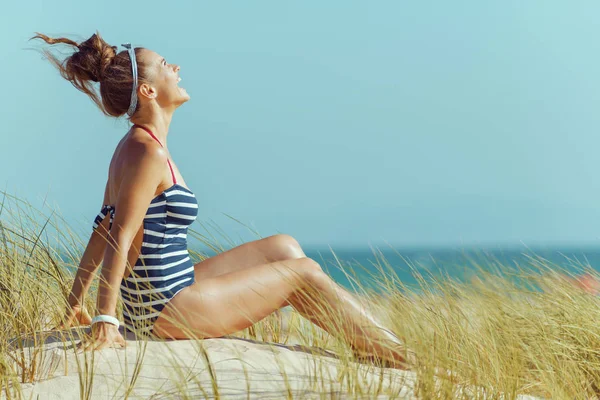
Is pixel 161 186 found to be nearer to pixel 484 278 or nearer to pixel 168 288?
pixel 168 288

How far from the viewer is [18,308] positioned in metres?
2.85

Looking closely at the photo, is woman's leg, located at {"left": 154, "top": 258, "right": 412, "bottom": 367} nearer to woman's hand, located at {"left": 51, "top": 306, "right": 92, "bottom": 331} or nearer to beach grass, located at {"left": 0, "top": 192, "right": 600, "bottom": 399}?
beach grass, located at {"left": 0, "top": 192, "right": 600, "bottom": 399}

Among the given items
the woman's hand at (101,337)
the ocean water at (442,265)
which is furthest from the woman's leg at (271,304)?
the ocean water at (442,265)

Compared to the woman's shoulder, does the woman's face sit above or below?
above

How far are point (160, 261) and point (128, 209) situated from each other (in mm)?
270

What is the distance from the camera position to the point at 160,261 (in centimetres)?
276

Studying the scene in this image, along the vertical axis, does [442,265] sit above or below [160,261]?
below

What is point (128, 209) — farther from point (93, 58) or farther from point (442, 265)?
point (442, 265)

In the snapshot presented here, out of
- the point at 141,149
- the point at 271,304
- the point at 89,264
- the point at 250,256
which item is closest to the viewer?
the point at 141,149

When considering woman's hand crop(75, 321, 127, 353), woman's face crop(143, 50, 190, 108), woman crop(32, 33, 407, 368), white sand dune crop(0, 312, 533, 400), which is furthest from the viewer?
woman's face crop(143, 50, 190, 108)

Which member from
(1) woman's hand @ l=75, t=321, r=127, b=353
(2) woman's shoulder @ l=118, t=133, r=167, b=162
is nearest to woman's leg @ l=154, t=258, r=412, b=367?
(1) woman's hand @ l=75, t=321, r=127, b=353

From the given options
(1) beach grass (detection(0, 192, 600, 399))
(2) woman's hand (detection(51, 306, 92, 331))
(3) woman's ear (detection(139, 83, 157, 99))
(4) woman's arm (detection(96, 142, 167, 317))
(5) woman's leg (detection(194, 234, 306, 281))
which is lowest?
(1) beach grass (detection(0, 192, 600, 399))

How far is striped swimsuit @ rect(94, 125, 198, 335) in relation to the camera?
2734 millimetres

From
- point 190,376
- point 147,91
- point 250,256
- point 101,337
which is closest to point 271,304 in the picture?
point 250,256
